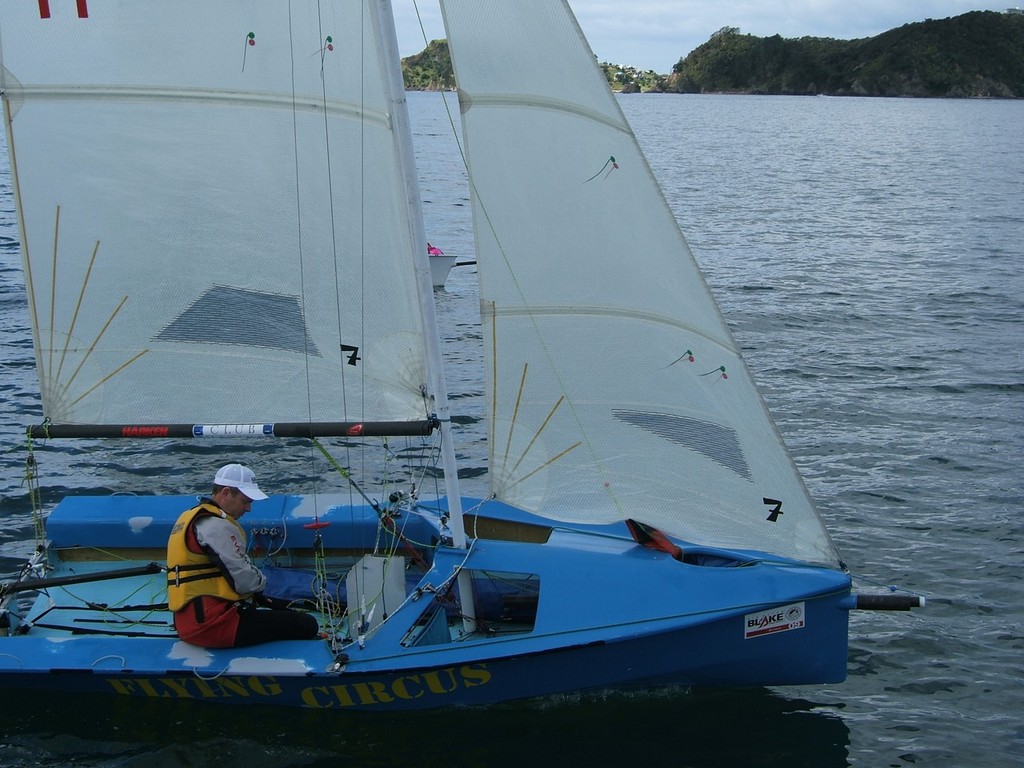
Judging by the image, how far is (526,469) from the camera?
713 centimetres

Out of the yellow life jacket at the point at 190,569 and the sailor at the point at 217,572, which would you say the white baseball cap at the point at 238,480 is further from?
the yellow life jacket at the point at 190,569

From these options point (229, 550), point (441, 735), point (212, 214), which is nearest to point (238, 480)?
point (229, 550)

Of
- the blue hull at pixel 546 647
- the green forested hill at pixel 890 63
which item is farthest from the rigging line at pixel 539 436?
the green forested hill at pixel 890 63

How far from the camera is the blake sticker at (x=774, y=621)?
6859 millimetres

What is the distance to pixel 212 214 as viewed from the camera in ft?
23.1

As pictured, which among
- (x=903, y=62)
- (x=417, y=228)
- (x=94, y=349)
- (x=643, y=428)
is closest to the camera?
(x=417, y=228)

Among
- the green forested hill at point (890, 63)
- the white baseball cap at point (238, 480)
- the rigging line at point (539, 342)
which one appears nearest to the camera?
the rigging line at point (539, 342)

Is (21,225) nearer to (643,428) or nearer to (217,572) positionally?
(217,572)

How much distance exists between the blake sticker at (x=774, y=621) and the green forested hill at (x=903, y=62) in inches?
5832

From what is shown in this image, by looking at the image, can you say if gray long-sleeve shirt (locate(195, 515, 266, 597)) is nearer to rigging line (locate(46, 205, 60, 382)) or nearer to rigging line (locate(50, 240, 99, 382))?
rigging line (locate(50, 240, 99, 382))

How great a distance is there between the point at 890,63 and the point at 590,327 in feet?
493

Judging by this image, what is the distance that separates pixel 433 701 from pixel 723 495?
2.35 metres

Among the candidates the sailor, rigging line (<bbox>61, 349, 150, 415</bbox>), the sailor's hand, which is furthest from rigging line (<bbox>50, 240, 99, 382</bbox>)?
the sailor's hand

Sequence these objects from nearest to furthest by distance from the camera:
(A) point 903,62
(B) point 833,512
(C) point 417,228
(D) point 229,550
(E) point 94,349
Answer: (C) point 417,228 < (D) point 229,550 < (E) point 94,349 < (B) point 833,512 < (A) point 903,62
